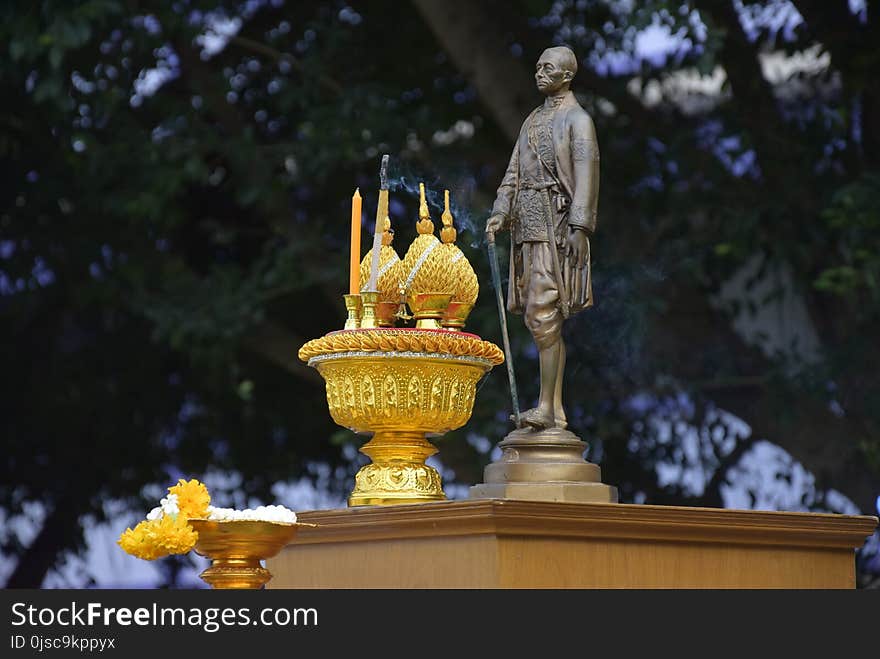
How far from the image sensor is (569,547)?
577 cm

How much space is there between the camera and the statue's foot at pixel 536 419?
638cm

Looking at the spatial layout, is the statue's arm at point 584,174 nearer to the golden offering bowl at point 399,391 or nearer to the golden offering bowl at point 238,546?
the golden offering bowl at point 399,391

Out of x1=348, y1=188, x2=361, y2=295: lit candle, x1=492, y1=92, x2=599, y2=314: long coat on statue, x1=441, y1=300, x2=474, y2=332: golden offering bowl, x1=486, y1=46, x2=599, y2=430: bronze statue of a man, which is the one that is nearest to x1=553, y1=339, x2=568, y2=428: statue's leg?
x1=486, y1=46, x2=599, y2=430: bronze statue of a man

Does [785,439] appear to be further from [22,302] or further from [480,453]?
[22,302]

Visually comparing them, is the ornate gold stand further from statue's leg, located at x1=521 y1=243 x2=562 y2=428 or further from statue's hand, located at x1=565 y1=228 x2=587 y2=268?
statue's hand, located at x1=565 y1=228 x2=587 y2=268

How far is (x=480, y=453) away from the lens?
11781 mm

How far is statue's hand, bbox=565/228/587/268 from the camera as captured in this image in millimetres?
6395

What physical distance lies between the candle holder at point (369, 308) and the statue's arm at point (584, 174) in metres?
0.81

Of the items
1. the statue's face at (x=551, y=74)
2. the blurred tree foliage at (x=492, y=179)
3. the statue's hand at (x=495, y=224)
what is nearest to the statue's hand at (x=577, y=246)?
the statue's hand at (x=495, y=224)

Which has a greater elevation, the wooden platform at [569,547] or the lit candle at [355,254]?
the lit candle at [355,254]

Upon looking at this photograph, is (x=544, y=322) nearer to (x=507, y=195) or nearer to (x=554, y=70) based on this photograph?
(x=507, y=195)

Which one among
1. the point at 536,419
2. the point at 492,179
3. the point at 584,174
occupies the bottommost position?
the point at 536,419

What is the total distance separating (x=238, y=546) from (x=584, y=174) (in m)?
1.95

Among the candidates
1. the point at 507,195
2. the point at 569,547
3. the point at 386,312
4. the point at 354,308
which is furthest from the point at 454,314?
the point at 569,547
